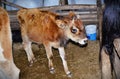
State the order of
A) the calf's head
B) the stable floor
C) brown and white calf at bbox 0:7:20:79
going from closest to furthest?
brown and white calf at bbox 0:7:20:79, the calf's head, the stable floor

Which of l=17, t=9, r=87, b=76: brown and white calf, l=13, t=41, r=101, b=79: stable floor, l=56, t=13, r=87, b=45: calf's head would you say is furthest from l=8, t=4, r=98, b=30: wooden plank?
l=56, t=13, r=87, b=45: calf's head

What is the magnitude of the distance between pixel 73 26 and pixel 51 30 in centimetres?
55

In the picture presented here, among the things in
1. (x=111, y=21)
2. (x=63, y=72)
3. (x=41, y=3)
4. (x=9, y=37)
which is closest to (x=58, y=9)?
(x=41, y=3)

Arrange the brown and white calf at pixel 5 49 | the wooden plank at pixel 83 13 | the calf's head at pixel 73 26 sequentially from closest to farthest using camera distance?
the brown and white calf at pixel 5 49, the calf's head at pixel 73 26, the wooden plank at pixel 83 13

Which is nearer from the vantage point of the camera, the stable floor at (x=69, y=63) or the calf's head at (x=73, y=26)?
the calf's head at (x=73, y=26)

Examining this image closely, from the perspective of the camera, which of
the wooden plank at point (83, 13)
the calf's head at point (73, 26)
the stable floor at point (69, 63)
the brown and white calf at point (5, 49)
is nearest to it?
the brown and white calf at point (5, 49)

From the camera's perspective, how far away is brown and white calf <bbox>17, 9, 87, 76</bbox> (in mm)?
5801

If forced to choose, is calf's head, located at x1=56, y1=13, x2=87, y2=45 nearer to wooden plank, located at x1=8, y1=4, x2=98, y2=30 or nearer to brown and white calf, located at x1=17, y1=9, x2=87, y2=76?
brown and white calf, located at x1=17, y1=9, x2=87, y2=76

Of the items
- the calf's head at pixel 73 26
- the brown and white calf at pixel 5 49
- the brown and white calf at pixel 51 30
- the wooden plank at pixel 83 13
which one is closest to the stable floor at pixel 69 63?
the brown and white calf at pixel 51 30

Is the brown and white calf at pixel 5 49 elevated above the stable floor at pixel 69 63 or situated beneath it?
elevated above

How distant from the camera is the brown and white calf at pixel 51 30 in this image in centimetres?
580

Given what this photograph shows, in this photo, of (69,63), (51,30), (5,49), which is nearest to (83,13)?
(69,63)

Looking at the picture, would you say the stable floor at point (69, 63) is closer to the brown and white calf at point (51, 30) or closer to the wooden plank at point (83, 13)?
the brown and white calf at point (51, 30)

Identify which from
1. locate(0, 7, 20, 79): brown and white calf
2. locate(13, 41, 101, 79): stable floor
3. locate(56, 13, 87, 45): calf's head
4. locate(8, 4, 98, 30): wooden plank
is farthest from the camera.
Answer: locate(8, 4, 98, 30): wooden plank
